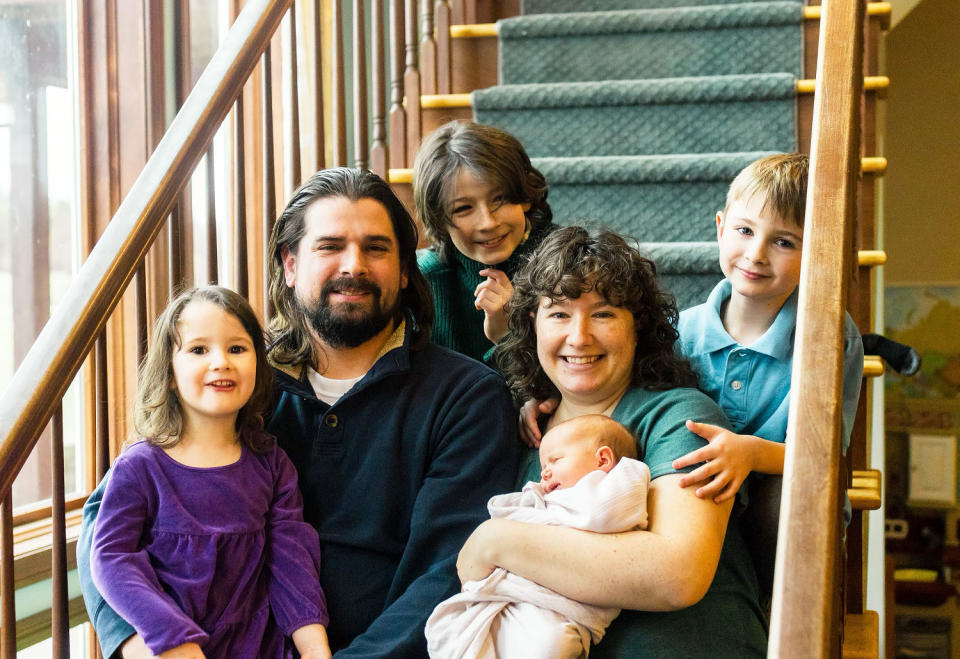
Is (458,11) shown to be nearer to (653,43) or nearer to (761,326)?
(653,43)

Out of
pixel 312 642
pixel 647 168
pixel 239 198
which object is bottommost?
pixel 312 642

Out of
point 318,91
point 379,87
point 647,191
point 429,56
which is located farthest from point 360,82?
point 647,191

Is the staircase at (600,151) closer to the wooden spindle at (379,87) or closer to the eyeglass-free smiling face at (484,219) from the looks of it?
the wooden spindle at (379,87)

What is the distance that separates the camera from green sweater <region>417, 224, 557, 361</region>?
2.06 metres

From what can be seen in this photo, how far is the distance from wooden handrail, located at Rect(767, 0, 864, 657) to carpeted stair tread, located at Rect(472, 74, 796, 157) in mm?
1257

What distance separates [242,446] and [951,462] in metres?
4.51

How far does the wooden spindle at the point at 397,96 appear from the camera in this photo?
269 cm

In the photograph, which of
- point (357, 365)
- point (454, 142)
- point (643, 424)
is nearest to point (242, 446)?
point (357, 365)

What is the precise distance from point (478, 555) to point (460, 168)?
887mm

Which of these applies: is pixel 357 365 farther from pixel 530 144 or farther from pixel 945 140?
pixel 945 140

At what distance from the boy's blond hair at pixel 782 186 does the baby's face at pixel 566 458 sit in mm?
523

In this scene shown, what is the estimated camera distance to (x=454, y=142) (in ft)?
6.53

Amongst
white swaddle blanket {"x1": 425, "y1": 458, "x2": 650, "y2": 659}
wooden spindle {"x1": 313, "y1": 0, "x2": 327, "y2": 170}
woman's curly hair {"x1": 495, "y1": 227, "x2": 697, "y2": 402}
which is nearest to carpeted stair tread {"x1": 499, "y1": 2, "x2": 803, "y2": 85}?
wooden spindle {"x1": 313, "y1": 0, "x2": 327, "y2": 170}

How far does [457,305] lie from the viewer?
208 centimetres
